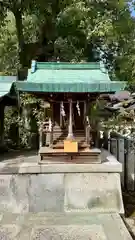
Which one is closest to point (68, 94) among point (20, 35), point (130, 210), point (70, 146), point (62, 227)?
point (70, 146)

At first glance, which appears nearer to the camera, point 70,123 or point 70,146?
point 70,146

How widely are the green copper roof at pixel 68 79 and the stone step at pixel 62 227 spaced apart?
268cm

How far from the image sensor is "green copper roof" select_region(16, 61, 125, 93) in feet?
22.9

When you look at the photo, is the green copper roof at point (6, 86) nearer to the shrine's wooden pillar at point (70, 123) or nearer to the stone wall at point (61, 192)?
the shrine's wooden pillar at point (70, 123)

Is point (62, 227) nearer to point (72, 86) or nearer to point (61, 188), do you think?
point (61, 188)

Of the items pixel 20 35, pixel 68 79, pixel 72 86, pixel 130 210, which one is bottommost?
pixel 130 210

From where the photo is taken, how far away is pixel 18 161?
8.20 meters

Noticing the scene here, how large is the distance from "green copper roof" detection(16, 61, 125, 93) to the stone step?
2682mm

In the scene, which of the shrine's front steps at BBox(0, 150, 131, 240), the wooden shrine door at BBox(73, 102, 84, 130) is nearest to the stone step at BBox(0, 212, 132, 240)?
the shrine's front steps at BBox(0, 150, 131, 240)

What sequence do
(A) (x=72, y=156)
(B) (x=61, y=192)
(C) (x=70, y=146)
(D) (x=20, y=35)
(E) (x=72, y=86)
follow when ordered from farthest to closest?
(D) (x=20, y=35) → (A) (x=72, y=156) → (C) (x=70, y=146) → (B) (x=61, y=192) → (E) (x=72, y=86)

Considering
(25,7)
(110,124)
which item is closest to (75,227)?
(110,124)

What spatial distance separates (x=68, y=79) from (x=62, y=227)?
332cm

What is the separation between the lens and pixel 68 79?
7.48 metres

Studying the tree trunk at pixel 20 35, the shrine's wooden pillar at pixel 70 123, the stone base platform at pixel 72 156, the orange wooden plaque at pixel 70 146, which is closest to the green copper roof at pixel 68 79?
the shrine's wooden pillar at pixel 70 123
